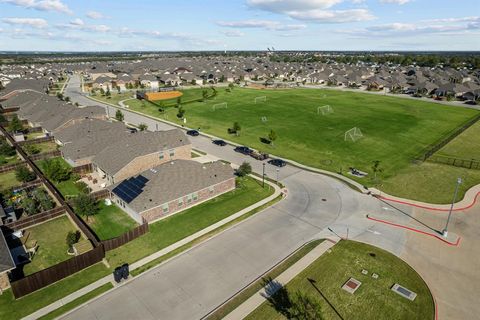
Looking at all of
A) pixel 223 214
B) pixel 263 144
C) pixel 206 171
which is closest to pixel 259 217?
pixel 223 214

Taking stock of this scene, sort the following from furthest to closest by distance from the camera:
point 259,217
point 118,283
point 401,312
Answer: point 259,217 → point 118,283 → point 401,312

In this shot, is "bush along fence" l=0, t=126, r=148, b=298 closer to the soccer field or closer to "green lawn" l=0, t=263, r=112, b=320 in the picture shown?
"green lawn" l=0, t=263, r=112, b=320

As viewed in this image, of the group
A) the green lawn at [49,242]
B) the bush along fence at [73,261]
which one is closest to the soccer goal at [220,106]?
the bush along fence at [73,261]

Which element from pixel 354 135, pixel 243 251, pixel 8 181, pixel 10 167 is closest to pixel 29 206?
pixel 8 181

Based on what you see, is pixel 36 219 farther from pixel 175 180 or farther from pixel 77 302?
pixel 175 180

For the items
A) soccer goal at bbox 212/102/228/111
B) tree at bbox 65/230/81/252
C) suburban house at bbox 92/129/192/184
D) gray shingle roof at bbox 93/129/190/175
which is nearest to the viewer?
tree at bbox 65/230/81/252

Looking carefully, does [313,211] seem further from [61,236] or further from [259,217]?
[61,236]

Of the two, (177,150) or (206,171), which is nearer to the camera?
(206,171)

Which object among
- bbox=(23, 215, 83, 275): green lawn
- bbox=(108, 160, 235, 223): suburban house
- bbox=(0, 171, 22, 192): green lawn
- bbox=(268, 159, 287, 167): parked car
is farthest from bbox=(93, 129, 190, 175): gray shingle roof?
bbox=(268, 159, 287, 167): parked car
